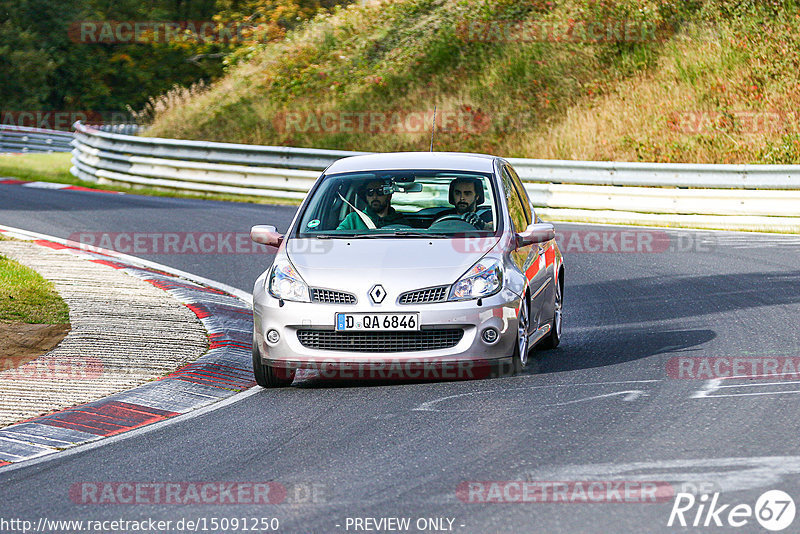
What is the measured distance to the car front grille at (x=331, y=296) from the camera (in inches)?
330

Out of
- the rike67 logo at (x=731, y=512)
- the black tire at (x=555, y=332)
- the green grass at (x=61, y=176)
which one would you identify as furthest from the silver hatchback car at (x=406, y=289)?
the green grass at (x=61, y=176)

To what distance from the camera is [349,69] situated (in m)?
32.8

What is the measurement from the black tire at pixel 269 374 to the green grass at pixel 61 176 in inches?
593

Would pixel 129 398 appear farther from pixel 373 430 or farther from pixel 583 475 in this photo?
pixel 583 475

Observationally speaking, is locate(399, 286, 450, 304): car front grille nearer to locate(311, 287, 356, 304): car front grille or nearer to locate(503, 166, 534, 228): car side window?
locate(311, 287, 356, 304): car front grille

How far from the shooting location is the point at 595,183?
2095cm

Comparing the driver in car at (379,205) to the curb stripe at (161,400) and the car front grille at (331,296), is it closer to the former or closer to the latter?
the car front grille at (331,296)

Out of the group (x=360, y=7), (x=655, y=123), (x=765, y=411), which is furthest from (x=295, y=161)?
(x=765, y=411)

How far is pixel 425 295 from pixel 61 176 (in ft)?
79.2

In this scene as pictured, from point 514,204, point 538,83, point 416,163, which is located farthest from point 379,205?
point 538,83

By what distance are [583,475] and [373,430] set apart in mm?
1623

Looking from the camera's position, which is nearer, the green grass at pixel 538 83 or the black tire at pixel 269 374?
the black tire at pixel 269 374

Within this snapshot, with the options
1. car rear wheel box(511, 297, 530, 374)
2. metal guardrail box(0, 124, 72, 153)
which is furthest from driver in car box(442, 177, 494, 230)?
metal guardrail box(0, 124, 72, 153)

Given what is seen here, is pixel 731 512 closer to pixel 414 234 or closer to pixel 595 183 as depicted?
pixel 414 234
